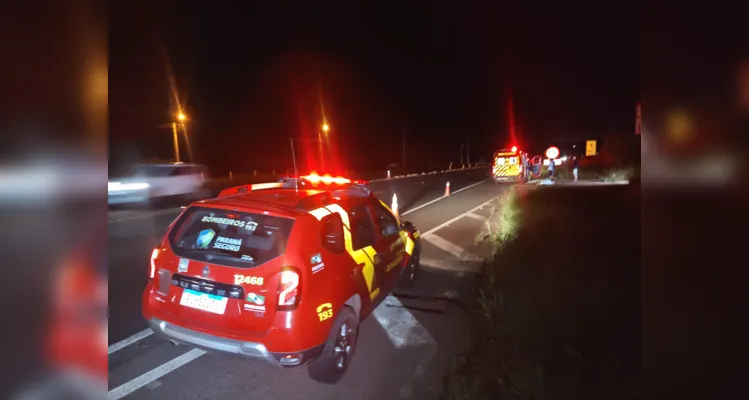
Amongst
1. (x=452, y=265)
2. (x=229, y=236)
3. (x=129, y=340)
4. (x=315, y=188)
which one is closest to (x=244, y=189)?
(x=315, y=188)

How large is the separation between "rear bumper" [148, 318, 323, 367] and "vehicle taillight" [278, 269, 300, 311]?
34 cm

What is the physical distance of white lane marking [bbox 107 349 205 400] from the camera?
3352 mm

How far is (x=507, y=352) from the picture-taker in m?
3.71

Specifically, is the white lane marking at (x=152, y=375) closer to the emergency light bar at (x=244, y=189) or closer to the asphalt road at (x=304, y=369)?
the asphalt road at (x=304, y=369)

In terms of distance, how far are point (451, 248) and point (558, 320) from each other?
5.08 metres

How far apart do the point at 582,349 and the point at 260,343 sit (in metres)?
2.64

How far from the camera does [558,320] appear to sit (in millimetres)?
4246

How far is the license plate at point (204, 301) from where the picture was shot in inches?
133

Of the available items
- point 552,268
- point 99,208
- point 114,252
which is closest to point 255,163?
point 114,252

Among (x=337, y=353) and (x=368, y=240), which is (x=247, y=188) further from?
(x=337, y=353)

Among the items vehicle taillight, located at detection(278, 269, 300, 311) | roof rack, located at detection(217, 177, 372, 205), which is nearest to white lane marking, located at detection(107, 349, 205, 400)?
vehicle taillight, located at detection(278, 269, 300, 311)

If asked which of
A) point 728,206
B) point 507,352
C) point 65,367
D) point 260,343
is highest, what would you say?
point 728,206

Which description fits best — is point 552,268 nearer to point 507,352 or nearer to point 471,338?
point 471,338

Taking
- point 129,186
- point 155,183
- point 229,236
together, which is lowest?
point 229,236
